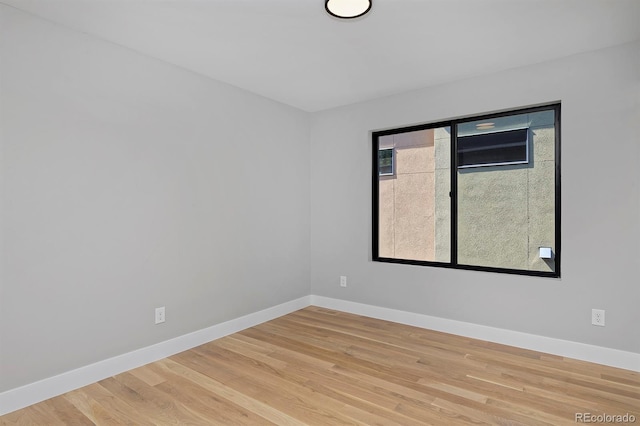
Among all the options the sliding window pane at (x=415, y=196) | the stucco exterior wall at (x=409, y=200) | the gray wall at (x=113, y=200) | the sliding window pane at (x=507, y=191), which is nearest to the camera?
→ the gray wall at (x=113, y=200)

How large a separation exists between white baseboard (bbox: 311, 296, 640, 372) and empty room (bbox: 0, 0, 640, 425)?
0.02m

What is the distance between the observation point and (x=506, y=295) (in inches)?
123

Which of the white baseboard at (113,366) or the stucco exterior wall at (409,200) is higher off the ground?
the stucco exterior wall at (409,200)

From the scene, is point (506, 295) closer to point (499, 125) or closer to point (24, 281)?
point (499, 125)

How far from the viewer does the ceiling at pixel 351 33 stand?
215 cm

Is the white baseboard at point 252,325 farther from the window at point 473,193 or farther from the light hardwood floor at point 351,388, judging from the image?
the window at point 473,193

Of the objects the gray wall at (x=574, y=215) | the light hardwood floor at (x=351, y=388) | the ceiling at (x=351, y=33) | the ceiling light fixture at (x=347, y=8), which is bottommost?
the light hardwood floor at (x=351, y=388)

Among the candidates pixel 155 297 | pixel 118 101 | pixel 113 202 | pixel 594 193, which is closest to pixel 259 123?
pixel 118 101

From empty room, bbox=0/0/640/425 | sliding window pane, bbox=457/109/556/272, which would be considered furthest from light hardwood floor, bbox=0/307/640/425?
sliding window pane, bbox=457/109/556/272

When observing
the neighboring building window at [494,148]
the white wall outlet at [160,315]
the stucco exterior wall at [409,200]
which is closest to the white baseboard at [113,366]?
the white wall outlet at [160,315]

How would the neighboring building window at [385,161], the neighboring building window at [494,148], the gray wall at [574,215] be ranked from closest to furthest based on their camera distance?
the gray wall at [574,215]
the neighboring building window at [494,148]
the neighboring building window at [385,161]

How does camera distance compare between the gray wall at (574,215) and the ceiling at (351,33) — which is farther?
the gray wall at (574,215)

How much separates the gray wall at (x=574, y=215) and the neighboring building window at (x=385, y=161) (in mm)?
312

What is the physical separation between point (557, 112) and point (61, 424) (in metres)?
4.19
